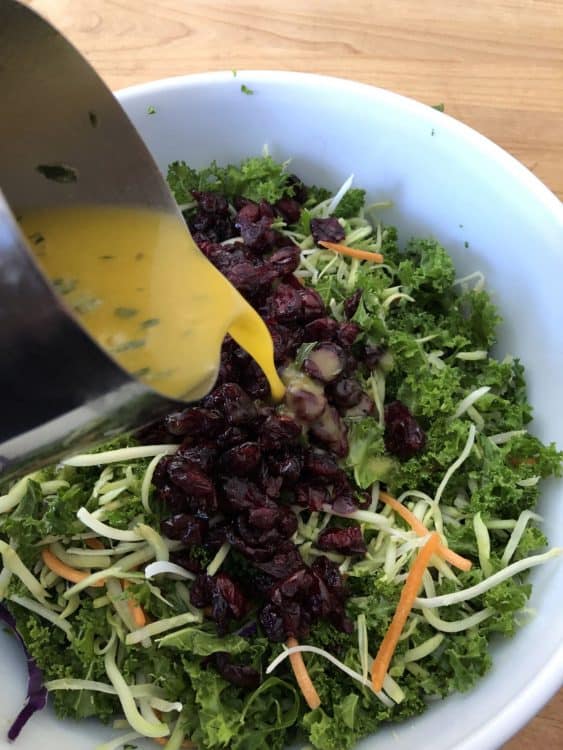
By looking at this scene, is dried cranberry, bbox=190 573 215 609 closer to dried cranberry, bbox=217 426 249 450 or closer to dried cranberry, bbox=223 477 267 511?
dried cranberry, bbox=223 477 267 511

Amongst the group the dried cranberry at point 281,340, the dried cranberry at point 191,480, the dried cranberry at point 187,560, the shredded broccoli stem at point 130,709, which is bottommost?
the shredded broccoli stem at point 130,709

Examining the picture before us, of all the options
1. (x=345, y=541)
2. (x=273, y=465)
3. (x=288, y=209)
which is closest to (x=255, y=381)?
(x=273, y=465)

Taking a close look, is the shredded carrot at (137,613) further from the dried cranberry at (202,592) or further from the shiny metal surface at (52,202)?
the shiny metal surface at (52,202)

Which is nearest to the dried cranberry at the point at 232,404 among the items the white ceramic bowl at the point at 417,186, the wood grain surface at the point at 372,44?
the white ceramic bowl at the point at 417,186

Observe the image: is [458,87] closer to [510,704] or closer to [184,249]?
[184,249]

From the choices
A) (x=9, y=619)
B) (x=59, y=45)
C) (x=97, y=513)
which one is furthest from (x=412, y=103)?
(x=9, y=619)

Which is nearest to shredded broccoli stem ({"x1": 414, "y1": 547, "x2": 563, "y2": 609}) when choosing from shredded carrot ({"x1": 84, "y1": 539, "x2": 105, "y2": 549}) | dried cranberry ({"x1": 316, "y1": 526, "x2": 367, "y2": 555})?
dried cranberry ({"x1": 316, "y1": 526, "x2": 367, "y2": 555})
